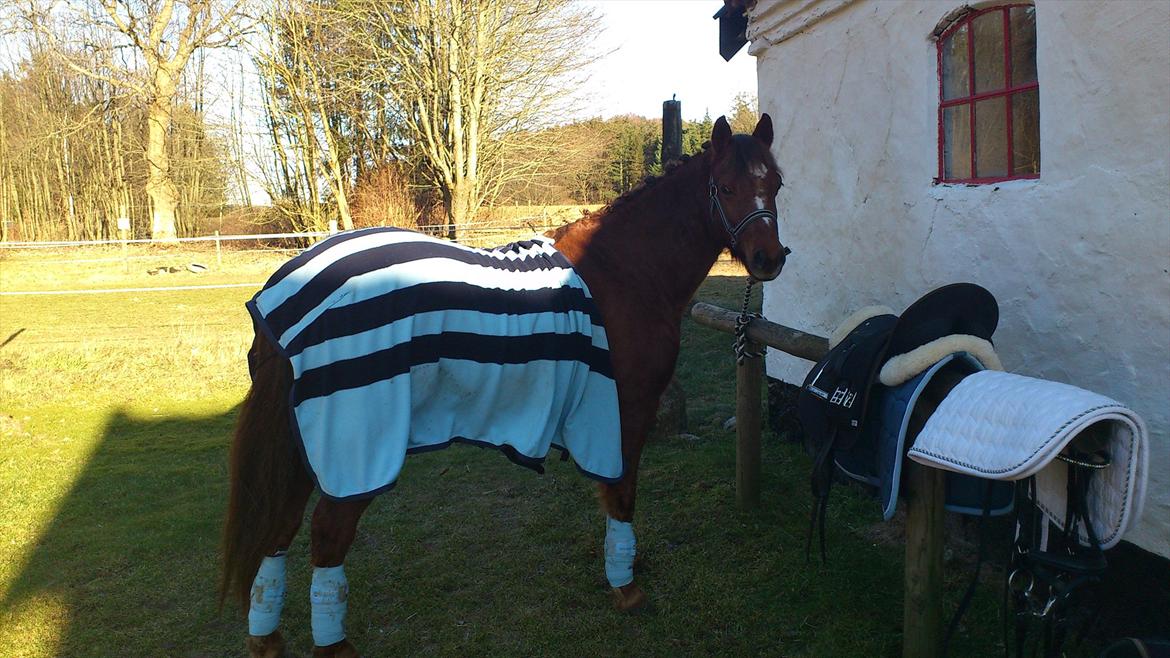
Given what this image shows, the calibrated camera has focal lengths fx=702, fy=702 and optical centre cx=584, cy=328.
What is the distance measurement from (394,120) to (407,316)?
1879cm

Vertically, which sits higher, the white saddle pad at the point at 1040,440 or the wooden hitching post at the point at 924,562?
the white saddle pad at the point at 1040,440

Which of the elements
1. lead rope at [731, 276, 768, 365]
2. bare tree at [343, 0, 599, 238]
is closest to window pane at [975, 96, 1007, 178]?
lead rope at [731, 276, 768, 365]

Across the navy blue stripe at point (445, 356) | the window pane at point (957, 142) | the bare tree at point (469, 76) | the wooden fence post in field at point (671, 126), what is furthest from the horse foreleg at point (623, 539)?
the bare tree at point (469, 76)

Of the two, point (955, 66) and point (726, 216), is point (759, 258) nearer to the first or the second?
point (726, 216)

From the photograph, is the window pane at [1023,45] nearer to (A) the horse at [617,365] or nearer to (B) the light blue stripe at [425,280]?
(A) the horse at [617,365]

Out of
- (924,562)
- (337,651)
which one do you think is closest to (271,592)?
(337,651)

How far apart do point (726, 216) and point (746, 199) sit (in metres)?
0.11

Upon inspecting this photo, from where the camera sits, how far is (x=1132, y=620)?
2.42 m

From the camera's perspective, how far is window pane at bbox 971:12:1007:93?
9.82 ft

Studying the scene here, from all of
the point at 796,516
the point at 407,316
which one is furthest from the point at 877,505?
the point at 407,316

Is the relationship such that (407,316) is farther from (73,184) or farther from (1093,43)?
(73,184)

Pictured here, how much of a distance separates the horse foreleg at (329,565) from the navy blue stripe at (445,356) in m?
0.43

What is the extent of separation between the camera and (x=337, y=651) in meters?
2.55

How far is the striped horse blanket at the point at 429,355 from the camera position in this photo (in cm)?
234
